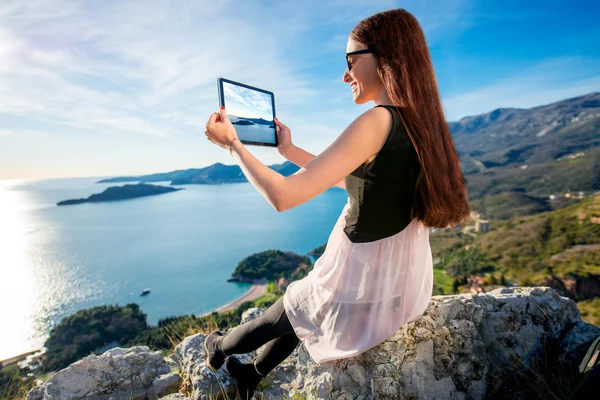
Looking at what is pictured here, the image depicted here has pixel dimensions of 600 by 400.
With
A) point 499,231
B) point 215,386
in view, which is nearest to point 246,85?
point 215,386

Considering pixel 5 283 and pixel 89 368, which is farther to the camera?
pixel 5 283

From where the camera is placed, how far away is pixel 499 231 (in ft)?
161

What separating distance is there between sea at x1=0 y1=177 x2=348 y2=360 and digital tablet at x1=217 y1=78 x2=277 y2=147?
1437 inches

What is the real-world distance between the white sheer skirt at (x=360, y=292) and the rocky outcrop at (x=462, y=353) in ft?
0.52

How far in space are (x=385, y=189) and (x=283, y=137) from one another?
81 centimetres

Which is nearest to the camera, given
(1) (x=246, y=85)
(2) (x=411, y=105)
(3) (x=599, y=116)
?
(2) (x=411, y=105)

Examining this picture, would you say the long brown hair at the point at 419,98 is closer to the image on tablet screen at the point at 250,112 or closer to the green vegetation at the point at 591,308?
the image on tablet screen at the point at 250,112

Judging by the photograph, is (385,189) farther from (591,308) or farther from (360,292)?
(591,308)

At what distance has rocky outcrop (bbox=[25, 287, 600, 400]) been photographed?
4.66 feet

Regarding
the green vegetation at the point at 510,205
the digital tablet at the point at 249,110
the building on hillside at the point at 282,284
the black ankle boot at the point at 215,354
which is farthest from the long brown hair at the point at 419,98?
the green vegetation at the point at 510,205

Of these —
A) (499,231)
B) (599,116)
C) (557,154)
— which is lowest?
(499,231)

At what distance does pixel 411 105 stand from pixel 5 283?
206 feet

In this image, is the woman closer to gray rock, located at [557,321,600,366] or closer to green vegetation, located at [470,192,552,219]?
gray rock, located at [557,321,600,366]

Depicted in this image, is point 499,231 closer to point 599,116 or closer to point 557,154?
point 557,154
